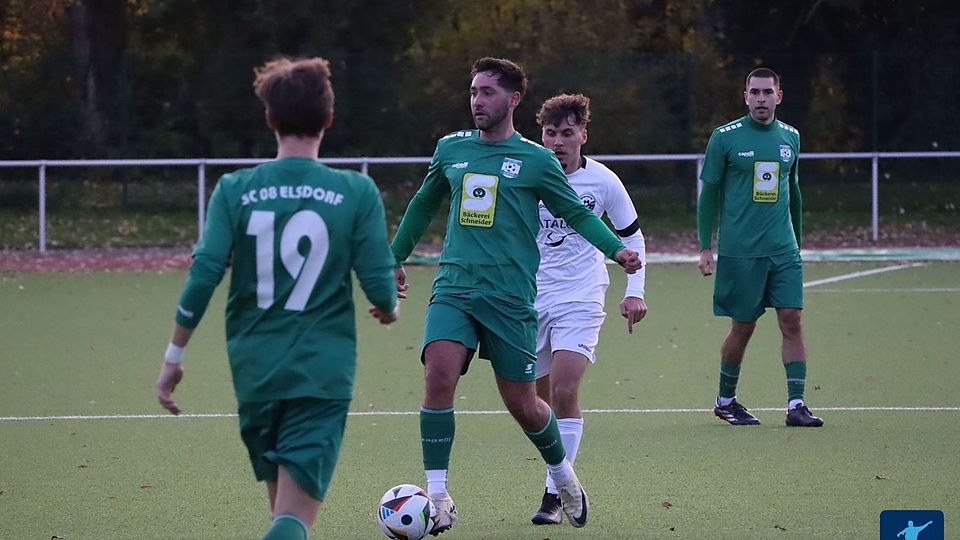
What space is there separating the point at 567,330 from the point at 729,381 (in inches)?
96.0

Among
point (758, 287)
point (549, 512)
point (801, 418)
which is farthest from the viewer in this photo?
point (758, 287)

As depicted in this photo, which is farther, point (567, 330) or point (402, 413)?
point (402, 413)

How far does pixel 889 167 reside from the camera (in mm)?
23844

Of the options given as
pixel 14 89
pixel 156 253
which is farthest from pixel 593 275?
pixel 14 89

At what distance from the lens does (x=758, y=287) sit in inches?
373

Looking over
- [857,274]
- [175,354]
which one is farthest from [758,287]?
[857,274]

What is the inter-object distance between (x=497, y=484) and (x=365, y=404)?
2677 mm

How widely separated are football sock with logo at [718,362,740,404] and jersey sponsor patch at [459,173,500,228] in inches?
134

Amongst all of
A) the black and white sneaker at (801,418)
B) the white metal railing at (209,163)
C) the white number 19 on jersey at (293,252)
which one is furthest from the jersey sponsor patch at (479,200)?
the white metal railing at (209,163)

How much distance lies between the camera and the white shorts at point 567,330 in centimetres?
718

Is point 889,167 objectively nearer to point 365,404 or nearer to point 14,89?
point 14,89

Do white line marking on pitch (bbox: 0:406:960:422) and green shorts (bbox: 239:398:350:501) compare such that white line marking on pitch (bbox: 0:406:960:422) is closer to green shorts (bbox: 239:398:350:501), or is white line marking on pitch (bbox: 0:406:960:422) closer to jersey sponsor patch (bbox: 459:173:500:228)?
jersey sponsor patch (bbox: 459:173:500:228)

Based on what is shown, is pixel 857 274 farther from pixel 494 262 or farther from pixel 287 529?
pixel 287 529

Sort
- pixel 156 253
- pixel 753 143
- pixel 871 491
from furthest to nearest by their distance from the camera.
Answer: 1. pixel 156 253
2. pixel 753 143
3. pixel 871 491
